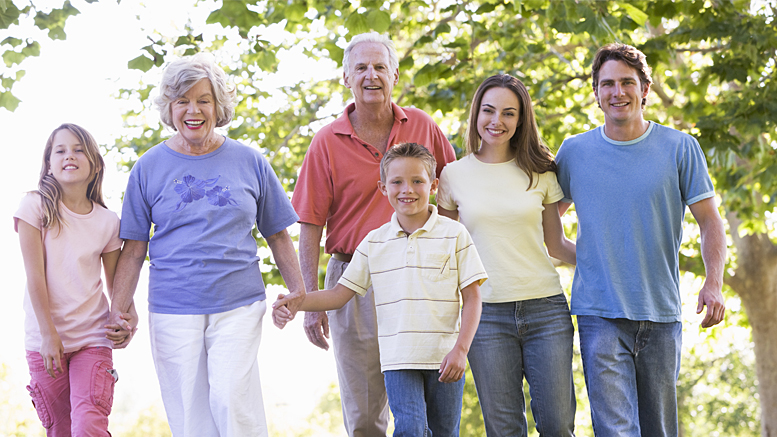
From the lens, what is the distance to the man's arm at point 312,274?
3453mm

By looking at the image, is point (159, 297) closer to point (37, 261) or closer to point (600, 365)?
point (37, 261)

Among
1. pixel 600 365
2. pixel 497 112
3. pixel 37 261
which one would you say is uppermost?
pixel 497 112

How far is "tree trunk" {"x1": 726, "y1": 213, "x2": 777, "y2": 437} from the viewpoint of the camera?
955 centimetres

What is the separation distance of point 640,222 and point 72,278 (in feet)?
7.86

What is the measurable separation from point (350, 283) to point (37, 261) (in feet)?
4.31

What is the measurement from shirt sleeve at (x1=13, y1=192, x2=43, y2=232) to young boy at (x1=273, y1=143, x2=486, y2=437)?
3.61 feet

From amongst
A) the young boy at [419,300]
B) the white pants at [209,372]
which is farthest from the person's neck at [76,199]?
the young boy at [419,300]

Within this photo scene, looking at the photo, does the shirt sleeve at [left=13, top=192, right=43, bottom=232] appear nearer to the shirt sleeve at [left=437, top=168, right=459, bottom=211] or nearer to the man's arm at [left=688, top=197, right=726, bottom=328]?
the shirt sleeve at [left=437, top=168, right=459, bottom=211]

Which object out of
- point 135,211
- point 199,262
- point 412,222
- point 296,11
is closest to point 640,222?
point 412,222

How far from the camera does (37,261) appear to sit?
10.1ft

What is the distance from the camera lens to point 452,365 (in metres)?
2.67

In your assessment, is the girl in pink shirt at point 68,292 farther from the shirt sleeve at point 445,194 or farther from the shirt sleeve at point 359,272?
the shirt sleeve at point 445,194

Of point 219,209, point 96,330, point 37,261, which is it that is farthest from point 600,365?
point 37,261

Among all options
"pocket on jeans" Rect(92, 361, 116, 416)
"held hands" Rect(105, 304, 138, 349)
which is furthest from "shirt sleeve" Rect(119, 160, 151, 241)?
"pocket on jeans" Rect(92, 361, 116, 416)
